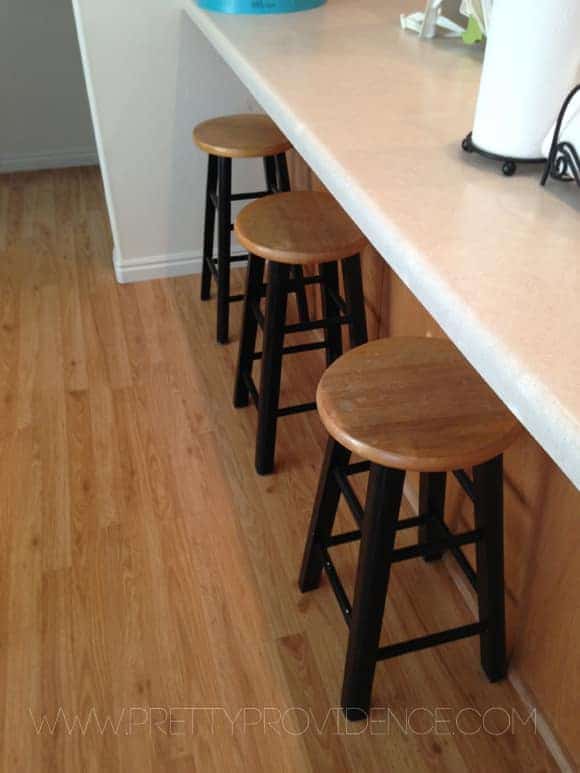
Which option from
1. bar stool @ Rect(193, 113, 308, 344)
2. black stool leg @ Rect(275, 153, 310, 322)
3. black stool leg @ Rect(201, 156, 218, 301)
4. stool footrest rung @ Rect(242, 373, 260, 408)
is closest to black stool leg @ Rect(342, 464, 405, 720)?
stool footrest rung @ Rect(242, 373, 260, 408)

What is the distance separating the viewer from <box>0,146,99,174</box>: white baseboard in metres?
A: 3.66

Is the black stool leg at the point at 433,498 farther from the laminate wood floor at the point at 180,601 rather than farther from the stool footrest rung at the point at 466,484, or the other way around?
the laminate wood floor at the point at 180,601

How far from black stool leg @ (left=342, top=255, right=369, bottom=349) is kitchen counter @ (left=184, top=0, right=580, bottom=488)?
0.41 m

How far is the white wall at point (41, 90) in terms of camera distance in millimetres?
3352

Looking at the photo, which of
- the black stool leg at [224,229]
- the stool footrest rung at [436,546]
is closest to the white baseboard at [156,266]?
the black stool leg at [224,229]

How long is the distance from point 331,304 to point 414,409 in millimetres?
787

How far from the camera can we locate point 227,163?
2166 mm

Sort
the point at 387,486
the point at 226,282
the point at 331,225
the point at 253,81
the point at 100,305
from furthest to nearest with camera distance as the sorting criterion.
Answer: the point at 100,305
the point at 226,282
the point at 331,225
the point at 253,81
the point at 387,486

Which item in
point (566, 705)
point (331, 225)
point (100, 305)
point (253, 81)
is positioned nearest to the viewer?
point (566, 705)

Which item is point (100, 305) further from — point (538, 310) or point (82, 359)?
point (538, 310)

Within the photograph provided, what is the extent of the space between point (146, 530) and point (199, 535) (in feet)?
0.44

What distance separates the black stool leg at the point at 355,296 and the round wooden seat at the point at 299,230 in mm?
48

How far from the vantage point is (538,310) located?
29.8 inches

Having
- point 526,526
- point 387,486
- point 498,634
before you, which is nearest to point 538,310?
point 387,486
